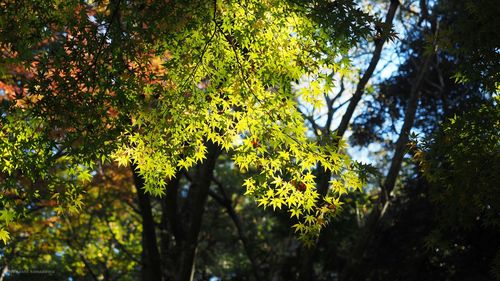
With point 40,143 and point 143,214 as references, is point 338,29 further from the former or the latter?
point 143,214

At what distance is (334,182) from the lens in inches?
181

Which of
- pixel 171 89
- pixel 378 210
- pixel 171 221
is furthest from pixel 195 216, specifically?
pixel 171 89

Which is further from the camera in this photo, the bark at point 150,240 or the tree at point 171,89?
the bark at point 150,240

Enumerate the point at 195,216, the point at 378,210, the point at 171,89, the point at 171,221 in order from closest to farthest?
the point at 171,89
the point at 195,216
the point at 378,210
the point at 171,221

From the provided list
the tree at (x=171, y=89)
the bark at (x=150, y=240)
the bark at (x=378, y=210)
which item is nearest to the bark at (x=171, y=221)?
the bark at (x=150, y=240)

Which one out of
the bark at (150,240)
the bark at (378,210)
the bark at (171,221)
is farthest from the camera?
the bark at (171,221)

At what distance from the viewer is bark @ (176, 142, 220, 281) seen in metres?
8.31

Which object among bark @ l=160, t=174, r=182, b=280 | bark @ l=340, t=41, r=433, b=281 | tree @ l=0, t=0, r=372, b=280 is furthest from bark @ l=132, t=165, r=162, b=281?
tree @ l=0, t=0, r=372, b=280

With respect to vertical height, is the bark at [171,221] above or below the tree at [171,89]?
above

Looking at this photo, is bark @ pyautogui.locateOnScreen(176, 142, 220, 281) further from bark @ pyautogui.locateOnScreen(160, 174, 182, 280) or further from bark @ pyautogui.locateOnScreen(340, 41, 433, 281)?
bark @ pyautogui.locateOnScreen(340, 41, 433, 281)

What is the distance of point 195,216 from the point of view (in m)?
8.49

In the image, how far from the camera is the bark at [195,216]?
8312mm

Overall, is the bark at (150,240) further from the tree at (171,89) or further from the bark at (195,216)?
the tree at (171,89)

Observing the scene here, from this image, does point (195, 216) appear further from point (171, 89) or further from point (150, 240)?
point (171, 89)
